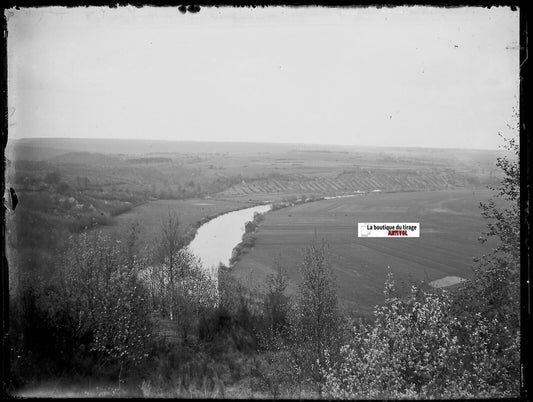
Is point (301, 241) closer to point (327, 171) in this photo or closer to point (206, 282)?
point (327, 171)

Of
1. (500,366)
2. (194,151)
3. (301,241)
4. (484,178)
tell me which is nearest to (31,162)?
(194,151)

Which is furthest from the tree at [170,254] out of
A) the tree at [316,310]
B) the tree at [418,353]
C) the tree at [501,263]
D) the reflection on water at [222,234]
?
the tree at [501,263]

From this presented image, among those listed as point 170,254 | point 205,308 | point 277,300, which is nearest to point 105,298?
point 170,254

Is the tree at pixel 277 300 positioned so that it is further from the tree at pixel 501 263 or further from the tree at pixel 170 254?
the tree at pixel 501 263

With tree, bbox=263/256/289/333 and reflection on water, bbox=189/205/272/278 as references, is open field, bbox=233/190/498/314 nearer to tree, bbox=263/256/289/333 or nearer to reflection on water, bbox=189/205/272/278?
tree, bbox=263/256/289/333

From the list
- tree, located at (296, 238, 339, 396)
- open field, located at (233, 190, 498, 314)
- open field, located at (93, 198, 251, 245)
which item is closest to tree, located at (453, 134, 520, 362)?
open field, located at (233, 190, 498, 314)
